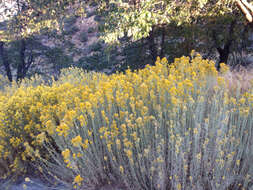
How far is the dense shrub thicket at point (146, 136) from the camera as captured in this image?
1.98 m

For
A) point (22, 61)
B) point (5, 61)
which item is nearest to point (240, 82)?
point (22, 61)

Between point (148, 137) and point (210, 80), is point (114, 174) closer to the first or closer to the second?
point (148, 137)

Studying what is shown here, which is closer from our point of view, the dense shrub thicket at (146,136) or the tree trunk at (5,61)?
the dense shrub thicket at (146,136)

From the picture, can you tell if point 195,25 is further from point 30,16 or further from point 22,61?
point 22,61

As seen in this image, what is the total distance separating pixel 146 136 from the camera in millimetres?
2189

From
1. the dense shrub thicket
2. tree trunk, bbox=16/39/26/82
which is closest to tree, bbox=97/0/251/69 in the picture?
the dense shrub thicket

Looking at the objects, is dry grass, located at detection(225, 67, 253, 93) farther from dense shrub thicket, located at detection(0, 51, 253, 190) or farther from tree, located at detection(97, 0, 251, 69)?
tree, located at detection(97, 0, 251, 69)

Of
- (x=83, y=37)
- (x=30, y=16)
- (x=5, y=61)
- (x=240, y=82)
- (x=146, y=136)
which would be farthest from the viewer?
(x=83, y=37)

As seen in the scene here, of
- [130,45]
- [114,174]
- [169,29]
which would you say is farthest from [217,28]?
[114,174]

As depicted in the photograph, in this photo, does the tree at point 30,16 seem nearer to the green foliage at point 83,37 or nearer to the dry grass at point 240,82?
the dry grass at point 240,82

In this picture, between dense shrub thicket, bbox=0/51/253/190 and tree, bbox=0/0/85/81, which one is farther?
tree, bbox=0/0/85/81

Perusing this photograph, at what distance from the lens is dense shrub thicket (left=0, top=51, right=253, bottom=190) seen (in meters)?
1.98

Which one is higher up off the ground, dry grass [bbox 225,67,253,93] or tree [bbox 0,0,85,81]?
tree [bbox 0,0,85,81]

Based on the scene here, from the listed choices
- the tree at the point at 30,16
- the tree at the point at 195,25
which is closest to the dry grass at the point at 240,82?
the tree at the point at 195,25
